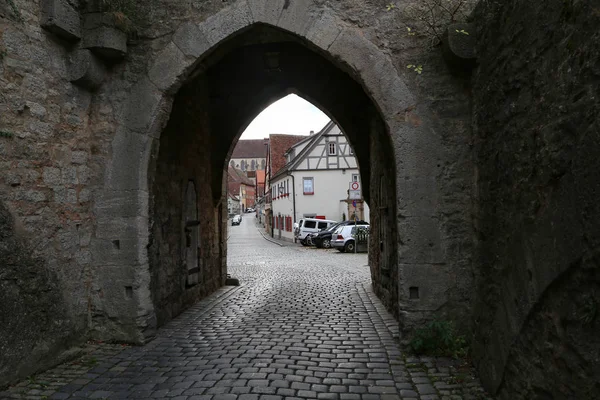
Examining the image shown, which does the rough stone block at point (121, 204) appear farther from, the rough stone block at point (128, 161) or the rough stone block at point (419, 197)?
the rough stone block at point (419, 197)

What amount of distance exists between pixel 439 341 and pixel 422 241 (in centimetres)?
89

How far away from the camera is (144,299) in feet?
15.4

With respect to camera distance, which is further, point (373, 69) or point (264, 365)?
point (373, 69)

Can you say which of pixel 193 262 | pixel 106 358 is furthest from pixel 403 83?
pixel 193 262

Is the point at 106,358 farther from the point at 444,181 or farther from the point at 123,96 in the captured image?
the point at 444,181

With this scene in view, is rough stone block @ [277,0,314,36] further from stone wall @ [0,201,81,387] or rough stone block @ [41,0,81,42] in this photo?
stone wall @ [0,201,81,387]

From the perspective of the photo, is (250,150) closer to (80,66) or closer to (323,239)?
(323,239)

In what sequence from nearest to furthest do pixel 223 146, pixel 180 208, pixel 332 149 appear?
pixel 180 208
pixel 223 146
pixel 332 149

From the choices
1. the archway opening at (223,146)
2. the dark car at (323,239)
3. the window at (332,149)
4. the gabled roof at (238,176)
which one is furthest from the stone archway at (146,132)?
the gabled roof at (238,176)

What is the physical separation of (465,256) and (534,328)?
66.5 inches

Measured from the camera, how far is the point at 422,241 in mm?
4191

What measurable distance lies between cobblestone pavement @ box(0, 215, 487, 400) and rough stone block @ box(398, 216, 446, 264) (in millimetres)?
881

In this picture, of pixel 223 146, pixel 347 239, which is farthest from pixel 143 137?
pixel 347 239

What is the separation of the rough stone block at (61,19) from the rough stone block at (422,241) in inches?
143
